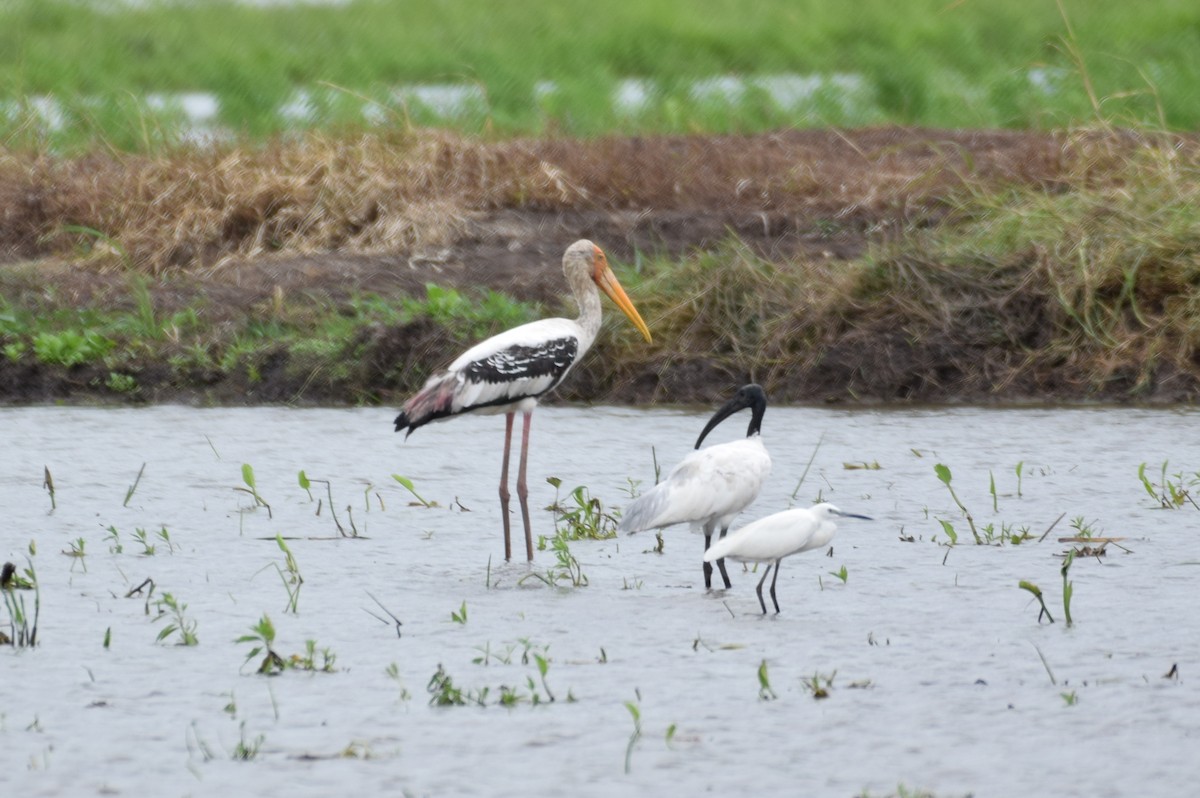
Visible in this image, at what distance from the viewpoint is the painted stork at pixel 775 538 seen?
6.09 metres

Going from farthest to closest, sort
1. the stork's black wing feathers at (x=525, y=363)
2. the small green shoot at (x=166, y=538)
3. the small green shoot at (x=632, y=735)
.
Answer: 1. the stork's black wing feathers at (x=525, y=363)
2. the small green shoot at (x=166, y=538)
3. the small green shoot at (x=632, y=735)

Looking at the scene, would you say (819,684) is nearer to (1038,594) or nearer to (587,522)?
(1038,594)

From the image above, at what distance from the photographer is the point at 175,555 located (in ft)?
24.0

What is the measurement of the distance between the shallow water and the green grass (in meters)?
7.27

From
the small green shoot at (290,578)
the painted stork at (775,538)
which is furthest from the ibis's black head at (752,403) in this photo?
the small green shoot at (290,578)

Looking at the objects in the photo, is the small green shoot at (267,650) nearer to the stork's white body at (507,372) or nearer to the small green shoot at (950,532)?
the stork's white body at (507,372)

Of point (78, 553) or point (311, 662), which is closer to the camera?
point (311, 662)

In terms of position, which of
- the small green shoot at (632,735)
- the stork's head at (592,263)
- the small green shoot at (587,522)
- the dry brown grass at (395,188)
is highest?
the dry brown grass at (395,188)

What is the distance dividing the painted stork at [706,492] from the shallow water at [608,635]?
0.80ft

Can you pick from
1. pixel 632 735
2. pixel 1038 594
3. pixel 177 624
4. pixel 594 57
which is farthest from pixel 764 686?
pixel 594 57

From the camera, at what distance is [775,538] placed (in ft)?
20.0

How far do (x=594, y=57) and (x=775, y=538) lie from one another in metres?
15.4

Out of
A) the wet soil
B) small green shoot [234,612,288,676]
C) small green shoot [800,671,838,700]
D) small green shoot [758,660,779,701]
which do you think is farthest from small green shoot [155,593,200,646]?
the wet soil

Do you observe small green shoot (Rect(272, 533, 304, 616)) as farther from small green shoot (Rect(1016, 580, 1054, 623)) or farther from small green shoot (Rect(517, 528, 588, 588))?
small green shoot (Rect(1016, 580, 1054, 623))
